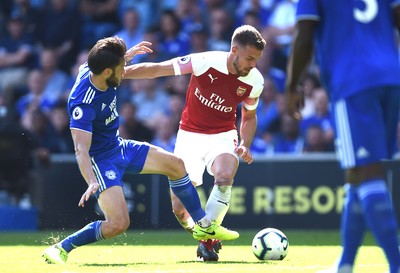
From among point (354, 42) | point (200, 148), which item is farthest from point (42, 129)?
point (354, 42)

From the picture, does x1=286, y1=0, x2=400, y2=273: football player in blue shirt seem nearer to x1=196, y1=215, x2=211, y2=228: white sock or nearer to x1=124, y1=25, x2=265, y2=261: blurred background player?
x1=196, y1=215, x2=211, y2=228: white sock

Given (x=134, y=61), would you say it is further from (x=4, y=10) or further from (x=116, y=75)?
(x=116, y=75)

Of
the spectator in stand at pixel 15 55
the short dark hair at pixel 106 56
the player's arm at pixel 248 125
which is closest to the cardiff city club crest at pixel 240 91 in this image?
the player's arm at pixel 248 125

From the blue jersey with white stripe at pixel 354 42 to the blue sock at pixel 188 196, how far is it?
9.66 ft

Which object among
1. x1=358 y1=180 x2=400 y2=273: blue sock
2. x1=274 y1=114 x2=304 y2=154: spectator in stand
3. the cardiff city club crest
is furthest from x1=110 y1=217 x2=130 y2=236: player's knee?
x1=274 y1=114 x2=304 y2=154: spectator in stand

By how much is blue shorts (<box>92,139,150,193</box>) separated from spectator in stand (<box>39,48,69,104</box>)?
7.27 metres

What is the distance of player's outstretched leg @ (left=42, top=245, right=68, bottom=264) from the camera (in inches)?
307

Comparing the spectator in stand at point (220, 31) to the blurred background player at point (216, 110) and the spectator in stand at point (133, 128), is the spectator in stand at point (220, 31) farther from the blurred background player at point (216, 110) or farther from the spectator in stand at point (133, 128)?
the blurred background player at point (216, 110)

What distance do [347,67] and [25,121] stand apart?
10.2 meters

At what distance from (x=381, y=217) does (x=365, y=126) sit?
0.49 meters

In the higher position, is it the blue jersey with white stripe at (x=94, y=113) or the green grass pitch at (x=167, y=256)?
the blue jersey with white stripe at (x=94, y=113)

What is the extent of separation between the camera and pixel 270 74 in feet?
48.4

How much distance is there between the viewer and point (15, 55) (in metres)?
16.2

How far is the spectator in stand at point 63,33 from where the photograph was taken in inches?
632
